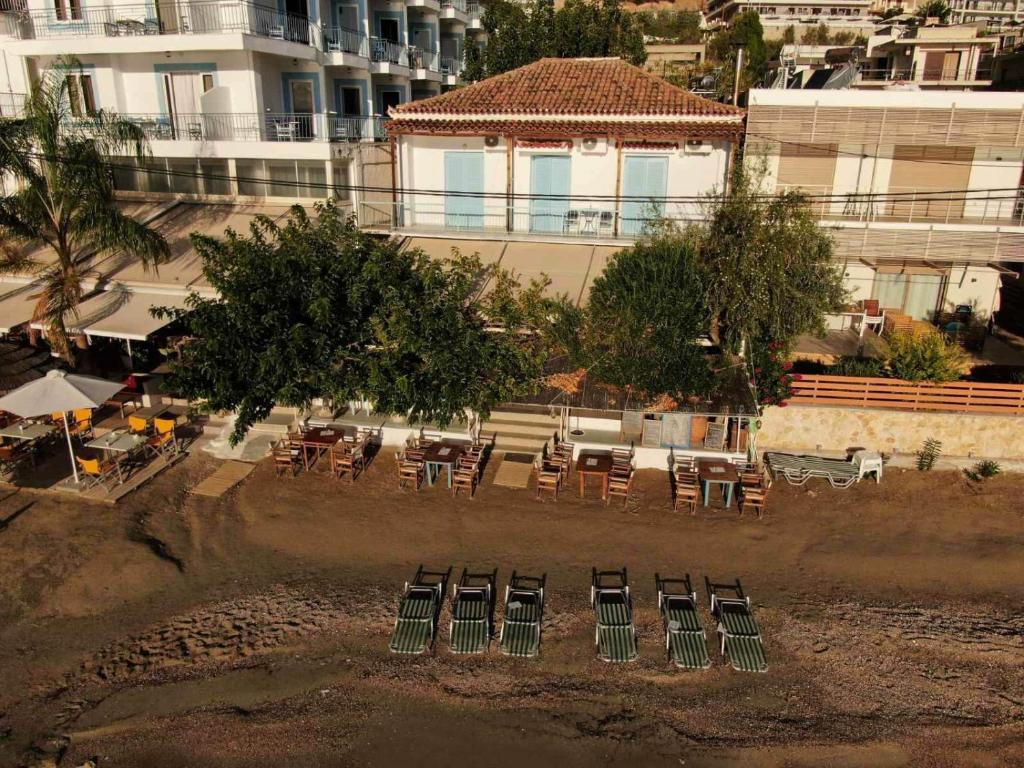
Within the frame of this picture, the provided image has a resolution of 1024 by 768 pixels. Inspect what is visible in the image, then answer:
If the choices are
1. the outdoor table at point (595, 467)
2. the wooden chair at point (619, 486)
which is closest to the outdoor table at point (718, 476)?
the wooden chair at point (619, 486)

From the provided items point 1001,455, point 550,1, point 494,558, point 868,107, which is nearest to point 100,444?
point 494,558

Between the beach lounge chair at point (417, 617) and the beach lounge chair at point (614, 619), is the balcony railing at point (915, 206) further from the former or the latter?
the beach lounge chair at point (417, 617)

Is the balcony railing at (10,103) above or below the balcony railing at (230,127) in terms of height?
above

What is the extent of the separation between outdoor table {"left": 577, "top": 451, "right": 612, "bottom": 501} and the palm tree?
13.9m

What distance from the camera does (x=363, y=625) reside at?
47.2 ft

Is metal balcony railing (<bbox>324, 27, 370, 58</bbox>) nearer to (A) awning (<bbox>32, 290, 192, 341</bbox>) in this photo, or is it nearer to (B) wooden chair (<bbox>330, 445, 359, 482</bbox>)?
(A) awning (<bbox>32, 290, 192, 341</bbox>)

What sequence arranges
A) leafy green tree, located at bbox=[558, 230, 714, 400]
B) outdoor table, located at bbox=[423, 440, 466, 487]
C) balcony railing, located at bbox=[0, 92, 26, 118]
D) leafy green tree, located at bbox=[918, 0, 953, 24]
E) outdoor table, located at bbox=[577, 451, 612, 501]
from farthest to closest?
1. leafy green tree, located at bbox=[918, 0, 953, 24]
2. balcony railing, located at bbox=[0, 92, 26, 118]
3. outdoor table, located at bbox=[423, 440, 466, 487]
4. leafy green tree, located at bbox=[558, 230, 714, 400]
5. outdoor table, located at bbox=[577, 451, 612, 501]

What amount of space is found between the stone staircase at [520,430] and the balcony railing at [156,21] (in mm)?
16367

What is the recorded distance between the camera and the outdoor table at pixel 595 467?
18.5 metres

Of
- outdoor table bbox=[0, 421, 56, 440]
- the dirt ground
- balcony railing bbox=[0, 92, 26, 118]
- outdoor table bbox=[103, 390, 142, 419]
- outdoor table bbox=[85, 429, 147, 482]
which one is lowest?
the dirt ground

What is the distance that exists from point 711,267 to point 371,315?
953 centimetres

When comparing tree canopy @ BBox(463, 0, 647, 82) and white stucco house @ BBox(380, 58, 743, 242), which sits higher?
tree canopy @ BBox(463, 0, 647, 82)

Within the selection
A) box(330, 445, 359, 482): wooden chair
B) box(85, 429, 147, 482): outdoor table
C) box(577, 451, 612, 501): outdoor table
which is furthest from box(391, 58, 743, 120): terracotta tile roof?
box(85, 429, 147, 482): outdoor table

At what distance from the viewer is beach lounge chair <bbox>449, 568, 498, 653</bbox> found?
1364 cm
